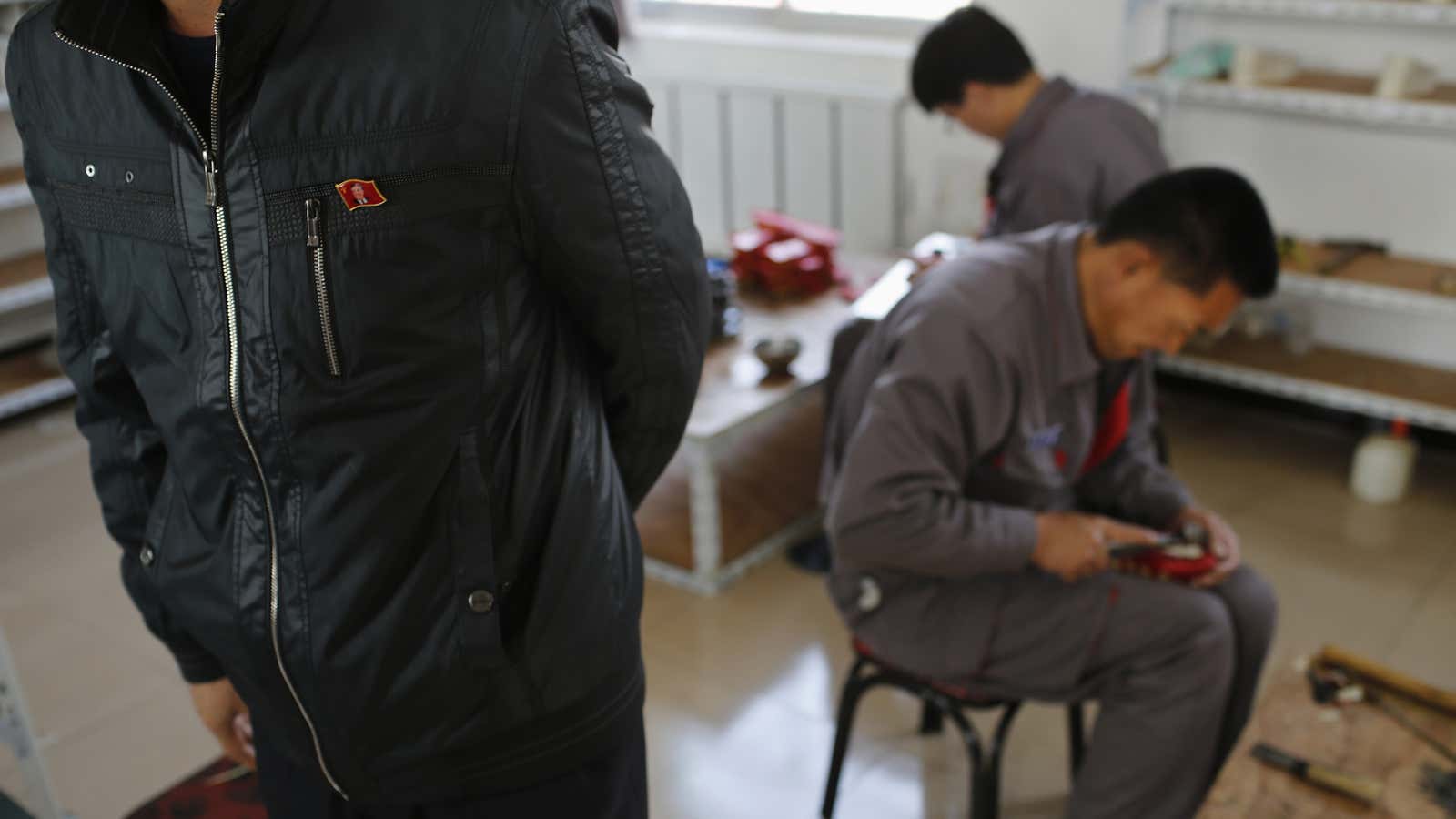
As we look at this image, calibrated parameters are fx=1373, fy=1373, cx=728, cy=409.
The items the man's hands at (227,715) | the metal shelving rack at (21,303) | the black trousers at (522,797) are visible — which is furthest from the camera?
the metal shelving rack at (21,303)

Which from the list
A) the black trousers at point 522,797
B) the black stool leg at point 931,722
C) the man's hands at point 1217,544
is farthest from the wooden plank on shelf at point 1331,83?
the black trousers at point 522,797

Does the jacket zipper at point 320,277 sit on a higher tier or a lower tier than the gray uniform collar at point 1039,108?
higher

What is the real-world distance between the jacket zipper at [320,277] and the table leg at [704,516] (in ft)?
6.28

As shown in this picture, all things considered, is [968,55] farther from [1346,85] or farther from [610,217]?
[610,217]

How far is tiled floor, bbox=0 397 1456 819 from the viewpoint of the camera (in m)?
2.48

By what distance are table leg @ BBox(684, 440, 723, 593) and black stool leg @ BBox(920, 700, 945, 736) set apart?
2.31 ft

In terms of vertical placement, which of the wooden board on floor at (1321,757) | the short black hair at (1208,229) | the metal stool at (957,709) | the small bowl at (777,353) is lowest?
the metal stool at (957,709)

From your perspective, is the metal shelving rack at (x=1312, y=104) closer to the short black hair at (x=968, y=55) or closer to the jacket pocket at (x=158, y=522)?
the short black hair at (x=968, y=55)

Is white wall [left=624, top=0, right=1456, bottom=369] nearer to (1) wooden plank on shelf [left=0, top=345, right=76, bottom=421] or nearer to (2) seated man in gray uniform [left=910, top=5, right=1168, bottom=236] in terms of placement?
(2) seated man in gray uniform [left=910, top=5, right=1168, bottom=236]

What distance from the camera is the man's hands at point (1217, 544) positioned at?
2072 mm

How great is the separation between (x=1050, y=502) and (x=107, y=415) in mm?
1343

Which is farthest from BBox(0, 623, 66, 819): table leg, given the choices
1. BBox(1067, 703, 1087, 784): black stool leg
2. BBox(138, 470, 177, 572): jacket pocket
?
BBox(1067, 703, 1087, 784): black stool leg

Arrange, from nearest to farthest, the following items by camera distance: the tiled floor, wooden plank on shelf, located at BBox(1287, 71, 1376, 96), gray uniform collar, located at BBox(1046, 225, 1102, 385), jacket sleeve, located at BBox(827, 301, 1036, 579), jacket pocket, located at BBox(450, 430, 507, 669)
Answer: jacket pocket, located at BBox(450, 430, 507, 669) → jacket sleeve, located at BBox(827, 301, 1036, 579) → gray uniform collar, located at BBox(1046, 225, 1102, 385) → the tiled floor → wooden plank on shelf, located at BBox(1287, 71, 1376, 96)

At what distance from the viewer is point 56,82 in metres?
1.19
